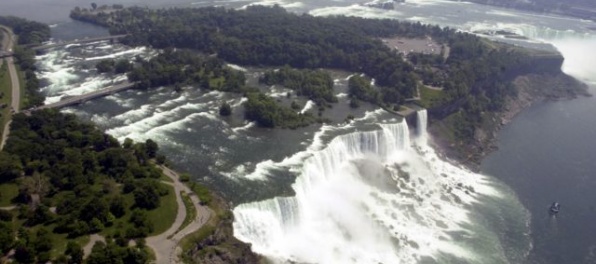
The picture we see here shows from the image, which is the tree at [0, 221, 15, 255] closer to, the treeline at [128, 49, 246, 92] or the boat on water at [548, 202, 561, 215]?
the treeline at [128, 49, 246, 92]

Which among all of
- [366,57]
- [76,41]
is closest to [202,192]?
[366,57]

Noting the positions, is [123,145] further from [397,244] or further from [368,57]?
[368,57]

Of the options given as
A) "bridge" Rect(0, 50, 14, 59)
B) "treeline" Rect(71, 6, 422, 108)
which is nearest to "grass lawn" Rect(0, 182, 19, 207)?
"bridge" Rect(0, 50, 14, 59)

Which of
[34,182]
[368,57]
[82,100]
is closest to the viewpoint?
[34,182]

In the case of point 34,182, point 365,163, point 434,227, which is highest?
point 34,182

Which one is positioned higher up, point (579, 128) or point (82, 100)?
point (82, 100)

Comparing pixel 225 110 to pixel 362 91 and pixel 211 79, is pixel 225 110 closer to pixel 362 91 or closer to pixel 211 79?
pixel 211 79

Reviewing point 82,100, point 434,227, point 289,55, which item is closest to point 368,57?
point 289,55
